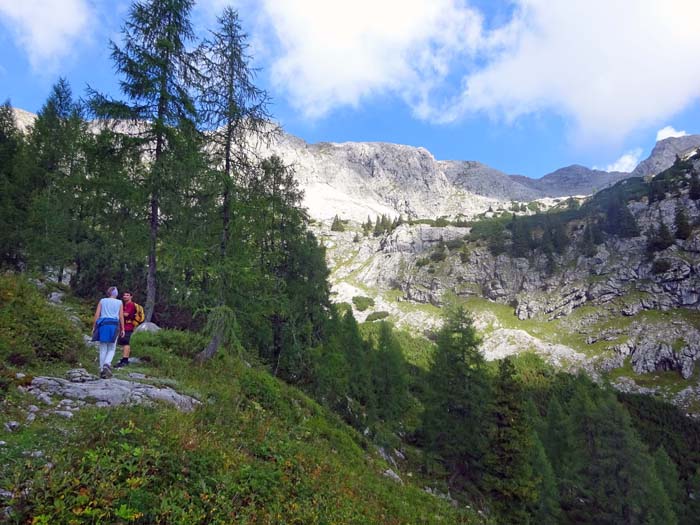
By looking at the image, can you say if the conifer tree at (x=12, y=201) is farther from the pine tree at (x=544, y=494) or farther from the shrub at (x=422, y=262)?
the shrub at (x=422, y=262)

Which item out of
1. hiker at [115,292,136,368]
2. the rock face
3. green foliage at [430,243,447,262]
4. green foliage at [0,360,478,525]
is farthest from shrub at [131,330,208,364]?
green foliage at [430,243,447,262]

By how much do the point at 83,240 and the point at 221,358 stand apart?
49.0ft

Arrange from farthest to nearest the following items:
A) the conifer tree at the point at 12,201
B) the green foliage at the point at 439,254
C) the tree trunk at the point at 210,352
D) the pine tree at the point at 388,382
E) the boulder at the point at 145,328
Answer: the green foliage at the point at 439,254, the pine tree at the point at 388,382, the conifer tree at the point at 12,201, the boulder at the point at 145,328, the tree trunk at the point at 210,352

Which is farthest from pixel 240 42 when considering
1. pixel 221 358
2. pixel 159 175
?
pixel 221 358

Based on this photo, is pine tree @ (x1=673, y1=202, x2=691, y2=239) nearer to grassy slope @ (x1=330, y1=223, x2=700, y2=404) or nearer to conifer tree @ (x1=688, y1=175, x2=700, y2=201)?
conifer tree @ (x1=688, y1=175, x2=700, y2=201)

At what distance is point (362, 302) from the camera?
119188mm

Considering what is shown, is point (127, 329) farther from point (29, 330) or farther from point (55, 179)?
point (55, 179)

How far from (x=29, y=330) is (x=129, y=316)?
229 centimetres

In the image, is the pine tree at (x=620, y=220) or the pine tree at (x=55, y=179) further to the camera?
the pine tree at (x=620, y=220)

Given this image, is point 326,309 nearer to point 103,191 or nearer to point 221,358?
point 221,358

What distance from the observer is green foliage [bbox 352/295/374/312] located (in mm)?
117019

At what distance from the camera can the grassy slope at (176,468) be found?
396cm

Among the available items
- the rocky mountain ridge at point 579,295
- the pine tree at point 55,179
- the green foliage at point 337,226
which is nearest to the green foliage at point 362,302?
the rocky mountain ridge at point 579,295

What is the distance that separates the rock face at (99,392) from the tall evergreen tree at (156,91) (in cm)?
602
